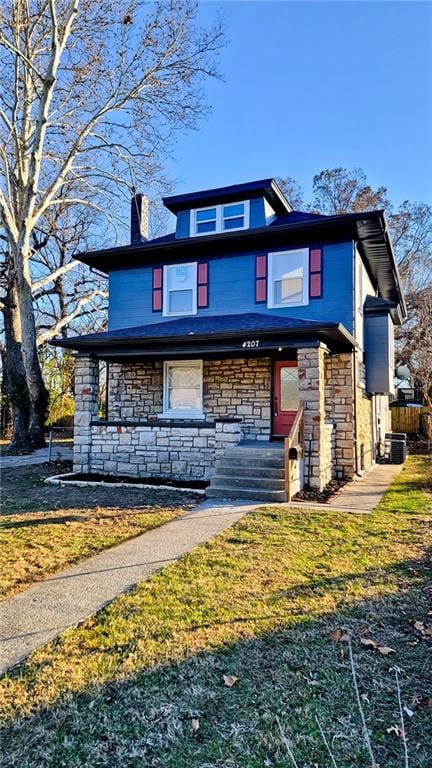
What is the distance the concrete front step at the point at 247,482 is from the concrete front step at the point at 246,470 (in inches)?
3.6

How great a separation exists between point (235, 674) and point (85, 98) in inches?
632

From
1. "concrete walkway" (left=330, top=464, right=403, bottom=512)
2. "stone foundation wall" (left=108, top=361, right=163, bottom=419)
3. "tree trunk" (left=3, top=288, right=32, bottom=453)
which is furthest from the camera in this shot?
"tree trunk" (left=3, top=288, right=32, bottom=453)

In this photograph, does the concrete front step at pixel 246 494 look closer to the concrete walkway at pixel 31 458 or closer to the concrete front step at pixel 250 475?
the concrete front step at pixel 250 475

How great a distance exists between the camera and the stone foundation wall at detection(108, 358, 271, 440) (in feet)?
34.9

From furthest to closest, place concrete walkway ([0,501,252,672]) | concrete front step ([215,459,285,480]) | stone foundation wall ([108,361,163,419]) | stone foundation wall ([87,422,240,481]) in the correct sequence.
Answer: stone foundation wall ([108,361,163,419]) < stone foundation wall ([87,422,240,481]) < concrete front step ([215,459,285,480]) < concrete walkway ([0,501,252,672])

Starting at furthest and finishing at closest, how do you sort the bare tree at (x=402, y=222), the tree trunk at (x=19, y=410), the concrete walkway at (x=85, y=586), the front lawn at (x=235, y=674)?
the bare tree at (x=402, y=222) < the tree trunk at (x=19, y=410) < the concrete walkway at (x=85, y=586) < the front lawn at (x=235, y=674)

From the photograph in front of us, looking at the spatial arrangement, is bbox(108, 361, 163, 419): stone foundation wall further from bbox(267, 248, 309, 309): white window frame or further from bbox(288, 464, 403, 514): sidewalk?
bbox(288, 464, 403, 514): sidewalk

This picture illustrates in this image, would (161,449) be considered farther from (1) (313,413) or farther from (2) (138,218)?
(2) (138,218)

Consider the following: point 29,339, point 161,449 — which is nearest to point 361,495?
point 161,449

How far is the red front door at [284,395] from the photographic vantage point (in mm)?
10430

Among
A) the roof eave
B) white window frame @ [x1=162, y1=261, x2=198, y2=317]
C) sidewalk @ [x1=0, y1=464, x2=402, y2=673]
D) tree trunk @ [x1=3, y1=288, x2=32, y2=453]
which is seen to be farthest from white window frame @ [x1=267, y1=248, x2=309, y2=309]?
tree trunk @ [x1=3, y1=288, x2=32, y2=453]

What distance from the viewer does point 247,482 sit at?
7.61 meters

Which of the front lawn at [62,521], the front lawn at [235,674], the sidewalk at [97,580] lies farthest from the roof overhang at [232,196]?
the front lawn at [235,674]

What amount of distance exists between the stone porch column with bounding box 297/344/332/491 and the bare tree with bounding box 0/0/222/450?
368 inches
